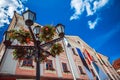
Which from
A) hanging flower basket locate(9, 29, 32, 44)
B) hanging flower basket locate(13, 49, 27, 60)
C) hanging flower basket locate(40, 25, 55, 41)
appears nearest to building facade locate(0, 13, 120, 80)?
hanging flower basket locate(40, 25, 55, 41)

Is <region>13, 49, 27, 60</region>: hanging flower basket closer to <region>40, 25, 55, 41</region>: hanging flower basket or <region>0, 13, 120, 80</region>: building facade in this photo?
<region>40, 25, 55, 41</region>: hanging flower basket

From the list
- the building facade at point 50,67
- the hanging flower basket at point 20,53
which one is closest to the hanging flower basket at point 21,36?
the hanging flower basket at point 20,53

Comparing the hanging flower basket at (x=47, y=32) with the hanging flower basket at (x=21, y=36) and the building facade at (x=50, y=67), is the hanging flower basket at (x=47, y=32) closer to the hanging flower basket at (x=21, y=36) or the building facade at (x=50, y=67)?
the hanging flower basket at (x=21, y=36)

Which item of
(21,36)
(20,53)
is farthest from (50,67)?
(21,36)

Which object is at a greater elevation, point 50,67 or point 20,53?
point 50,67

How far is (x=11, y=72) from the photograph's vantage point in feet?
44.0

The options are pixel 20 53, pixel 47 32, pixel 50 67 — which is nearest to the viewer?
pixel 20 53

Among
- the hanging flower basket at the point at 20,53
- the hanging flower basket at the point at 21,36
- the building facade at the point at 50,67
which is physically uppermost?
the building facade at the point at 50,67

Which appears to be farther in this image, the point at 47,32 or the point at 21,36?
the point at 47,32

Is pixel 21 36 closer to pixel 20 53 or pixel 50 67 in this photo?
pixel 20 53

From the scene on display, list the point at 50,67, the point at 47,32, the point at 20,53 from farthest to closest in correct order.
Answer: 1. the point at 50,67
2. the point at 47,32
3. the point at 20,53

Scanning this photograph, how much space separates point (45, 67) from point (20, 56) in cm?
970

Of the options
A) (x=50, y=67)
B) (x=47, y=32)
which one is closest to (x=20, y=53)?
(x=47, y=32)

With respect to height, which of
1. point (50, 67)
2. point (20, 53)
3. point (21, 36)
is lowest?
point (20, 53)
